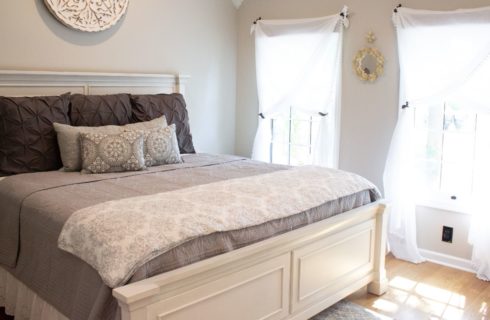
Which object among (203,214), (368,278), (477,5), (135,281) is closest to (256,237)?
(203,214)

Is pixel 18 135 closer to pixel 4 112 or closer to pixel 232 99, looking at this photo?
pixel 4 112

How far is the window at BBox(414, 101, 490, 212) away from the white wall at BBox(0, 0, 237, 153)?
71.5 inches

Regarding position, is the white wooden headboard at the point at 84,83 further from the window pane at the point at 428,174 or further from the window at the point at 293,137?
the window pane at the point at 428,174

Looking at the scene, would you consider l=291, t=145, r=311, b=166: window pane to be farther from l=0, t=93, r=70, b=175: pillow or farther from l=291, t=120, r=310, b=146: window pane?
l=0, t=93, r=70, b=175: pillow

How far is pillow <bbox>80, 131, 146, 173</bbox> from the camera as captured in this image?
9.89ft

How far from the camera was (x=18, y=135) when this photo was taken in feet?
9.97

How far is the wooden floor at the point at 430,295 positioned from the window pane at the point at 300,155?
1220 millimetres

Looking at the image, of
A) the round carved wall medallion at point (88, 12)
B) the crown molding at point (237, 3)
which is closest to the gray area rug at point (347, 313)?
the round carved wall medallion at point (88, 12)

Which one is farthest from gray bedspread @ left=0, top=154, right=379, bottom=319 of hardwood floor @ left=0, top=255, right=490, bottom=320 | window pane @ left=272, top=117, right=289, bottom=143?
window pane @ left=272, top=117, right=289, bottom=143

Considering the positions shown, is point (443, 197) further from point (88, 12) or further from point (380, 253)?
point (88, 12)

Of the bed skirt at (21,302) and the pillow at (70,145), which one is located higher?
the pillow at (70,145)

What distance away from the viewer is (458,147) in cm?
364

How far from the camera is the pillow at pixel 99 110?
3.31 m

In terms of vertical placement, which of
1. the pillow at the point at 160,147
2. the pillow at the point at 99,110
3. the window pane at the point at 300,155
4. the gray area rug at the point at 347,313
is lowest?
the gray area rug at the point at 347,313
